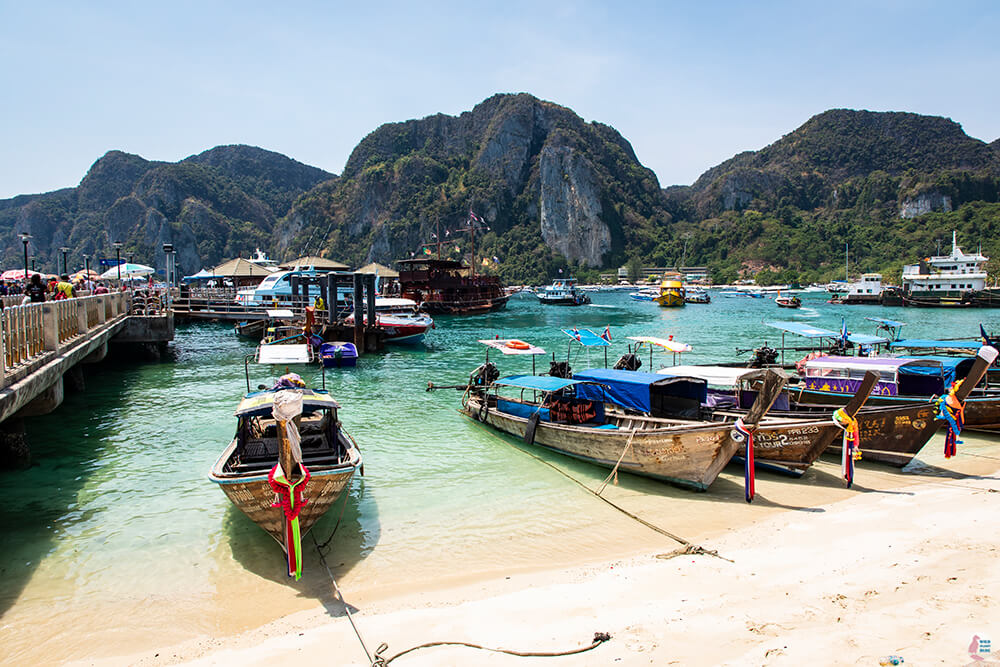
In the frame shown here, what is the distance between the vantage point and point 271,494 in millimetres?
7938

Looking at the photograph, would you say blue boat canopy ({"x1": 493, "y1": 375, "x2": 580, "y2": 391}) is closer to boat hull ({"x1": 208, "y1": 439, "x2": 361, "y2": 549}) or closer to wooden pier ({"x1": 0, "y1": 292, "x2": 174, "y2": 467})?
boat hull ({"x1": 208, "y1": 439, "x2": 361, "y2": 549})

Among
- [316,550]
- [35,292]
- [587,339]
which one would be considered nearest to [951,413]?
[587,339]

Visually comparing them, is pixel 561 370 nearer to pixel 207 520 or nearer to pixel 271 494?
pixel 207 520

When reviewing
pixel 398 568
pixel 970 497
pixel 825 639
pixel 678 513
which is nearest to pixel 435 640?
pixel 398 568

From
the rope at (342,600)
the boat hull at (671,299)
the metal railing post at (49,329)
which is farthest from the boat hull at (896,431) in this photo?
the boat hull at (671,299)

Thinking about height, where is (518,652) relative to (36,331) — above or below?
below

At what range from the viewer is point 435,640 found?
20.9 feet

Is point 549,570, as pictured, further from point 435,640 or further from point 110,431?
point 110,431

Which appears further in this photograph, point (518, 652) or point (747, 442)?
point (747, 442)

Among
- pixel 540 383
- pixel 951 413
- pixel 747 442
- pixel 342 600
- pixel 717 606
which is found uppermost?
pixel 540 383

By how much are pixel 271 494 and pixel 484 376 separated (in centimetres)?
1177

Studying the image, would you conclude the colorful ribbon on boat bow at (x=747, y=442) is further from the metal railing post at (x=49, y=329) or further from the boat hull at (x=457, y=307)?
the boat hull at (x=457, y=307)

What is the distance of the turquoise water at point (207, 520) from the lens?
765cm

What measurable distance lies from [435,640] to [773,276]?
592 feet
